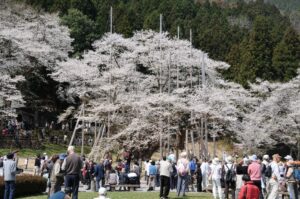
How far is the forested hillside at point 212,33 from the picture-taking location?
52.2m

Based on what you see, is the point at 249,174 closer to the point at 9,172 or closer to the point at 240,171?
the point at 240,171

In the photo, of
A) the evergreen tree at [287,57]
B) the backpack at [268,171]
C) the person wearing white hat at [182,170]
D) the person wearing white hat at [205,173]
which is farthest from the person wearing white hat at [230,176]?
the evergreen tree at [287,57]

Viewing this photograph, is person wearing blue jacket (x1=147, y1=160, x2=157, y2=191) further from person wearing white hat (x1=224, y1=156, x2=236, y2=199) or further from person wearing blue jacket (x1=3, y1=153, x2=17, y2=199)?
person wearing blue jacket (x1=3, y1=153, x2=17, y2=199)

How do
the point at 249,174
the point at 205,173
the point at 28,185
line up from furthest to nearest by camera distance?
1. the point at 205,173
2. the point at 28,185
3. the point at 249,174

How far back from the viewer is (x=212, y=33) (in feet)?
215

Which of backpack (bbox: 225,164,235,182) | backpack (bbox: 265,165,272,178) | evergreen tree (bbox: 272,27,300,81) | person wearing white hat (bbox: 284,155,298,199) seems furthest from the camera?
evergreen tree (bbox: 272,27,300,81)

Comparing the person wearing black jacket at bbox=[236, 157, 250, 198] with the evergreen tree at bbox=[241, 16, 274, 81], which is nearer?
the person wearing black jacket at bbox=[236, 157, 250, 198]

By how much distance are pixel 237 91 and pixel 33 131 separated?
17520 millimetres

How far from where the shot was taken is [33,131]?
43.0 meters

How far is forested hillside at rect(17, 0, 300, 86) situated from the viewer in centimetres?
5225

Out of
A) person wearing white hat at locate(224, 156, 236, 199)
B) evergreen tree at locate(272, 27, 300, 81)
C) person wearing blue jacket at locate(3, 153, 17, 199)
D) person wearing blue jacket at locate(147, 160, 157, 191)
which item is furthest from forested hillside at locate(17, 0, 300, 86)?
person wearing blue jacket at locate(3, 153, 17, 199)

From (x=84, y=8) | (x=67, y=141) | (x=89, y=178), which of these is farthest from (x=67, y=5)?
(x=89, y=178)

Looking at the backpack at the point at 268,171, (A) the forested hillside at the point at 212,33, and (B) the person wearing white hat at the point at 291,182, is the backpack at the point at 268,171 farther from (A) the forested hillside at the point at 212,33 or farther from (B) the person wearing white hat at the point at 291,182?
(A) the forested hillside at the point at 212,33

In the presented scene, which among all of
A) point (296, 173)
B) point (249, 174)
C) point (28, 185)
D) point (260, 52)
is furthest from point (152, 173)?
point (260, 52)
